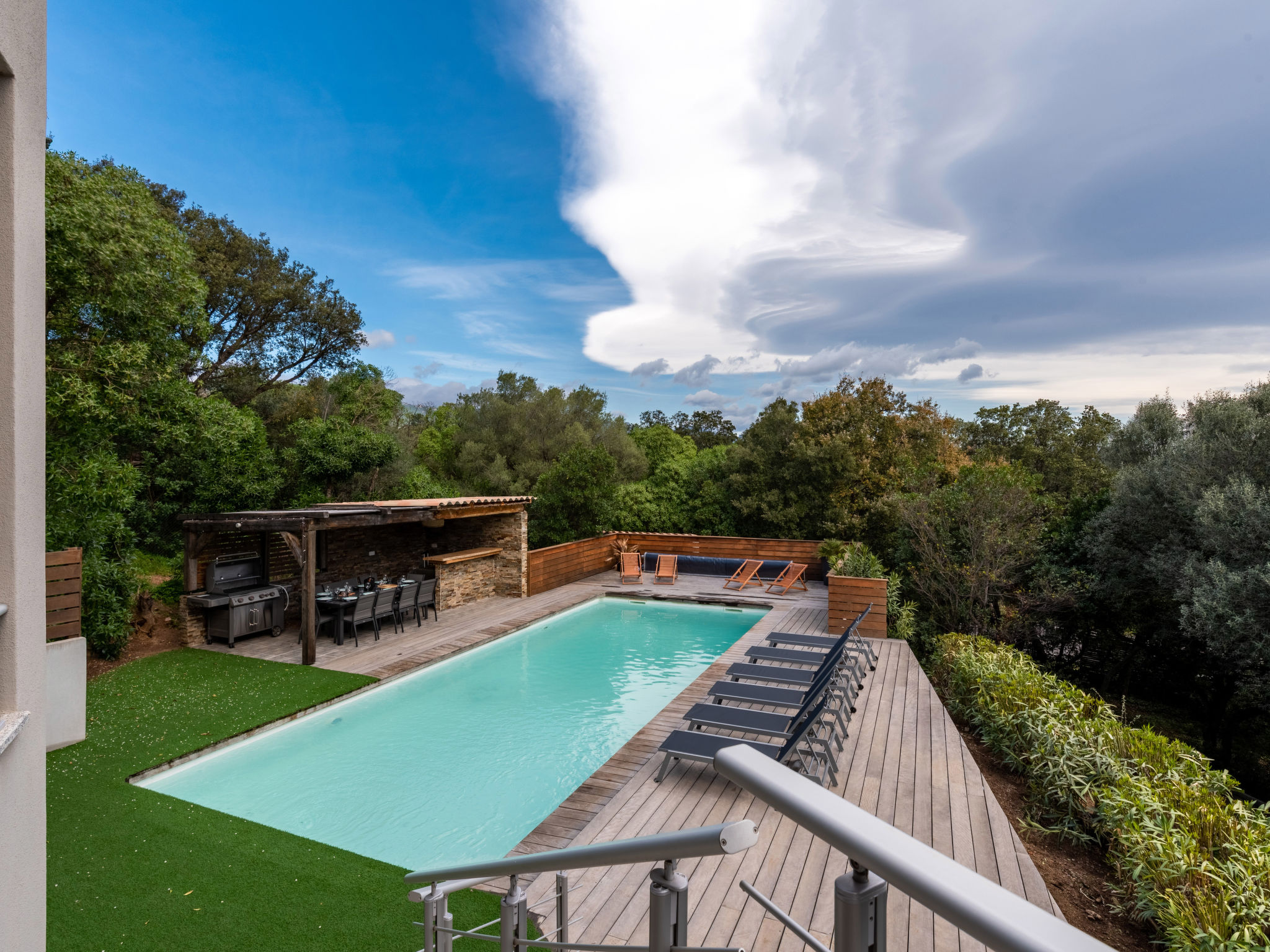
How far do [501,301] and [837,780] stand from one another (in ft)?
102

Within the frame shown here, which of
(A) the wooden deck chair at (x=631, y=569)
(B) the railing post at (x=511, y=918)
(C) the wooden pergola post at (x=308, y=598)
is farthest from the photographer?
(A) the wooden deck chair at (x=631, y=569)

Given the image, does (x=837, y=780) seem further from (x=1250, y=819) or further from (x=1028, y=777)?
(x=1250, y=819)

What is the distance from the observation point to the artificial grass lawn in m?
3.83

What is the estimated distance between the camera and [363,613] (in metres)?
10.3

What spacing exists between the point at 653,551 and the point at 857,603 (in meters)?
8.04

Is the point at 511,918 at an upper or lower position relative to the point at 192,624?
upper

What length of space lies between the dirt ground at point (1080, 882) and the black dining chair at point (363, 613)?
8.53m

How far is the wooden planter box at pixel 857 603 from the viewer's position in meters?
10.7

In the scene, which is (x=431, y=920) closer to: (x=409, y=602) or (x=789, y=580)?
(x=409, y=602)

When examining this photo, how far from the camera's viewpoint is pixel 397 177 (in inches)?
968

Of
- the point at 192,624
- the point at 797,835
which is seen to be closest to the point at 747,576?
the point at 192,624

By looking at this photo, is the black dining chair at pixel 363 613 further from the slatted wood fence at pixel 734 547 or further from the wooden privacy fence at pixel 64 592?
→ the slatted wood fence at pixel 734 547

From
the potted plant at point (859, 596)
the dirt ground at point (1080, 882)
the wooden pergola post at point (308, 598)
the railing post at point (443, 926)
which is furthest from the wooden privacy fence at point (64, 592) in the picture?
the potted plant at point (859, 596)

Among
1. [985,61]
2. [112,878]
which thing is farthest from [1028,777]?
[985,61]
